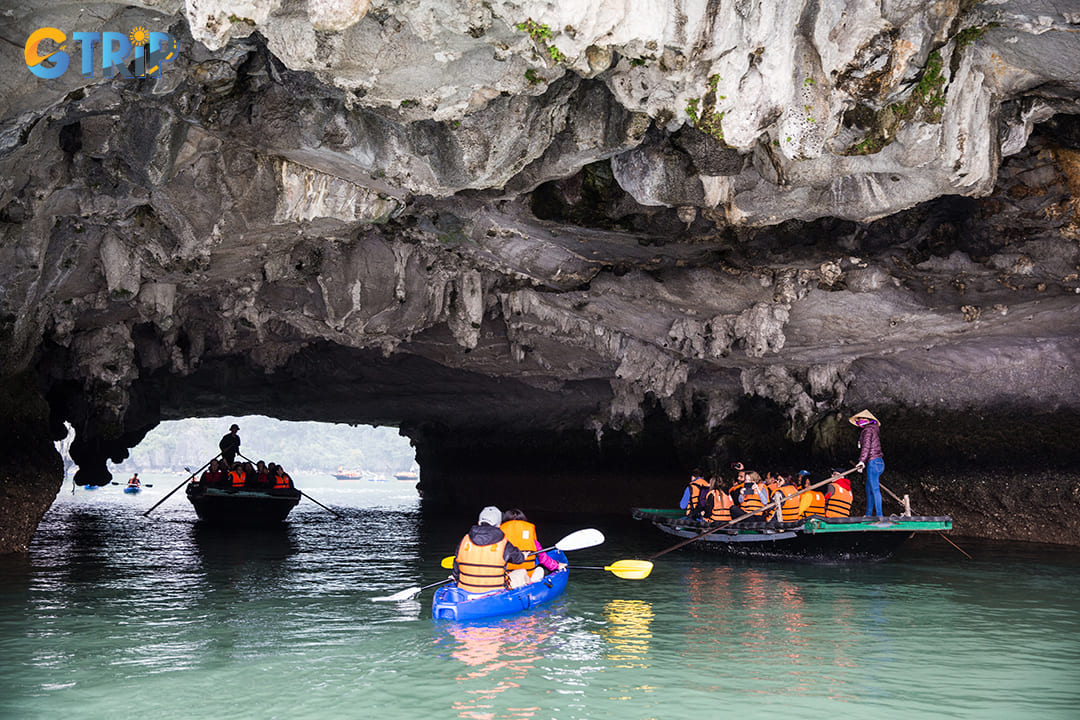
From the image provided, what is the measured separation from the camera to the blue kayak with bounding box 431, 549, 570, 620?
884 centimetres

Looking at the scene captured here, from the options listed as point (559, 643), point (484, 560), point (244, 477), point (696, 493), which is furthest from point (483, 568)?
point (244, 477)

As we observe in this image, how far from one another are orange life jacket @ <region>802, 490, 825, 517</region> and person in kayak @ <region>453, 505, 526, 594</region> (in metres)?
7.17

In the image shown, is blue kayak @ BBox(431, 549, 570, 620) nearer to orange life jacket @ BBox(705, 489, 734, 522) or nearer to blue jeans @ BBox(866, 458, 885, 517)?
orange life jacket @ BBox(705, 489, 734, 522)

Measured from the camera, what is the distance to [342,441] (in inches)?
6196

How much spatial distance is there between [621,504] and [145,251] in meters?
15.1

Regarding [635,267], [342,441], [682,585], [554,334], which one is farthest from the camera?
[342,441]

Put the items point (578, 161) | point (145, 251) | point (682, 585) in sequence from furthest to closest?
point (145, 251) < point (682, 585) < point (578, 161)

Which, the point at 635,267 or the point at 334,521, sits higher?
the point at 635,267

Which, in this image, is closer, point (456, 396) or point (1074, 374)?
point (1074, 374)

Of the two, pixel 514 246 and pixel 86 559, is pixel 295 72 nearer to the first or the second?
pixel 514 246

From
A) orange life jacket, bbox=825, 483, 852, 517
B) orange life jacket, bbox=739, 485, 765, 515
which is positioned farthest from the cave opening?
orange life jacket, bbox=825, 483, 852, 517

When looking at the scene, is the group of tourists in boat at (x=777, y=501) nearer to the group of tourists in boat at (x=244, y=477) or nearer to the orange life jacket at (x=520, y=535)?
the orange life jacket at (x=520, y=535)

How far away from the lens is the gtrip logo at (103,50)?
7.01 m

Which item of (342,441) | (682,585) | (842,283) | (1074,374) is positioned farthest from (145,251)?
(342,441)
